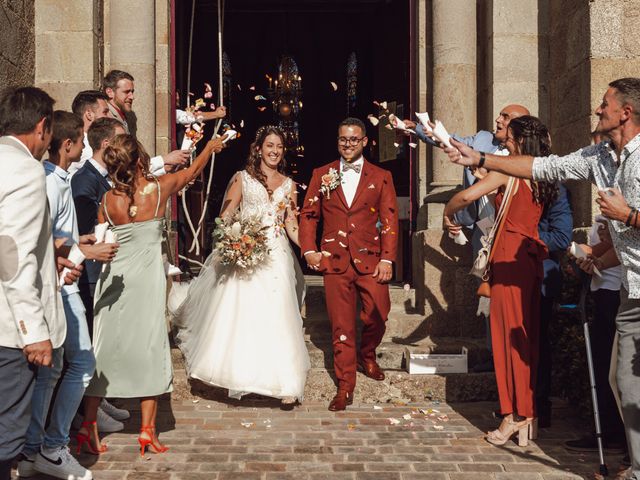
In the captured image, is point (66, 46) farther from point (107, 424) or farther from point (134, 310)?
point (107, 424)

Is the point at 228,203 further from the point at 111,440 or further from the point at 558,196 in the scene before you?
the point at 558,196

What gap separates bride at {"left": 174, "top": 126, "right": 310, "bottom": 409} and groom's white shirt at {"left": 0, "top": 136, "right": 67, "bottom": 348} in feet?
9.88

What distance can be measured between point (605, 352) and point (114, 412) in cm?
367

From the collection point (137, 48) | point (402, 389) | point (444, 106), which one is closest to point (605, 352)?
point (402, 389)

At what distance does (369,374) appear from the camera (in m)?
6.92

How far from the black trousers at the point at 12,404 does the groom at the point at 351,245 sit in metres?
3.26

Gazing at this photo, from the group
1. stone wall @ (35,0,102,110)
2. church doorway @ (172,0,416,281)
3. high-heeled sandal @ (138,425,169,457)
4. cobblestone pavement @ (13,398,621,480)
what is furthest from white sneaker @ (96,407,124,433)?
church doorway @ (172,0,416,281)

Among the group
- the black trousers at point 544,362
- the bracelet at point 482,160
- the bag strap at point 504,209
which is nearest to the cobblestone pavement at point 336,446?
the black trousers at point 544,362

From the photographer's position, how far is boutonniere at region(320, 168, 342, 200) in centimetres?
682

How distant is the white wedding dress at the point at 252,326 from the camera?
21.5 ft

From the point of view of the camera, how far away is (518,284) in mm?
5641

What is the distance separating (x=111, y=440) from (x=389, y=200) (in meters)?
2.98

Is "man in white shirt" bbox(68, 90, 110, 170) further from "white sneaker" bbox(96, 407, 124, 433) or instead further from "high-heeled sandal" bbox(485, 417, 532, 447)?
"high-heeled sandal" bbox(485, 417, 532, 447)

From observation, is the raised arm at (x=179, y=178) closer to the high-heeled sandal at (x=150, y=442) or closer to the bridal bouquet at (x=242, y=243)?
the bridal bouquet at (x=242, y=243)
